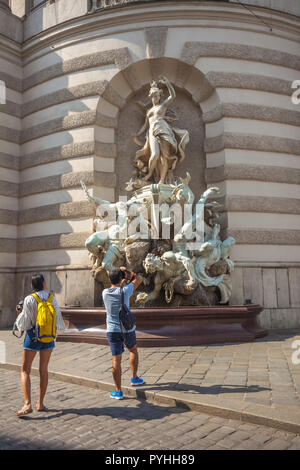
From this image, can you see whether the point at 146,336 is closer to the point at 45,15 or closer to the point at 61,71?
the point at 61,71

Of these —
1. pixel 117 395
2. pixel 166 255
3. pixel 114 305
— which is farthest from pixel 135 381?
pixel 166 255

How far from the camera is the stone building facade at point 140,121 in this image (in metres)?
11.3

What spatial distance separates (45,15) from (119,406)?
13.7 metres

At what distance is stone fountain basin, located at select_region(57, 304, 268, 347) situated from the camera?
25.8ft

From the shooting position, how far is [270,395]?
4.46 metres

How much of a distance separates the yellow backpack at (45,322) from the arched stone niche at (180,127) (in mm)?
8219

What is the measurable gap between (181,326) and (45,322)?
4.19 m

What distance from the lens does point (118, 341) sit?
15.7ft

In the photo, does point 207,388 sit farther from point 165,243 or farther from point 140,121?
point 140,121

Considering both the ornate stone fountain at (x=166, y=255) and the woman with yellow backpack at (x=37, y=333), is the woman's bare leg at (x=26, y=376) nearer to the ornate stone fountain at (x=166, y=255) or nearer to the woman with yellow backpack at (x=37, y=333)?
the woman with yellow backpack at (x=37, y=333)

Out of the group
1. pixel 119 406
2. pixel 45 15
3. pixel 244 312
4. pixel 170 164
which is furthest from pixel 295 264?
pixel 45 15

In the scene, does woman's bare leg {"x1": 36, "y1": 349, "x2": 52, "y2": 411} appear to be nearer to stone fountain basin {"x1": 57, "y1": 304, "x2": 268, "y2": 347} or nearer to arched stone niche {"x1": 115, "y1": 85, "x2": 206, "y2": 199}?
stone fountain basin {"x1": 57, "y1": 304, "x2": 268, "y2": 347}

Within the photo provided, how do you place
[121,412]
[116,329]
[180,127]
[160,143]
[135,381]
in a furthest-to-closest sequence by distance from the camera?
1. [180,127]
2. [160,143]
3. [135,381]
4. [116,329]
5. [121,412]

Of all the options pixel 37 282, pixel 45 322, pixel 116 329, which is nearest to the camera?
pixel 45 322
